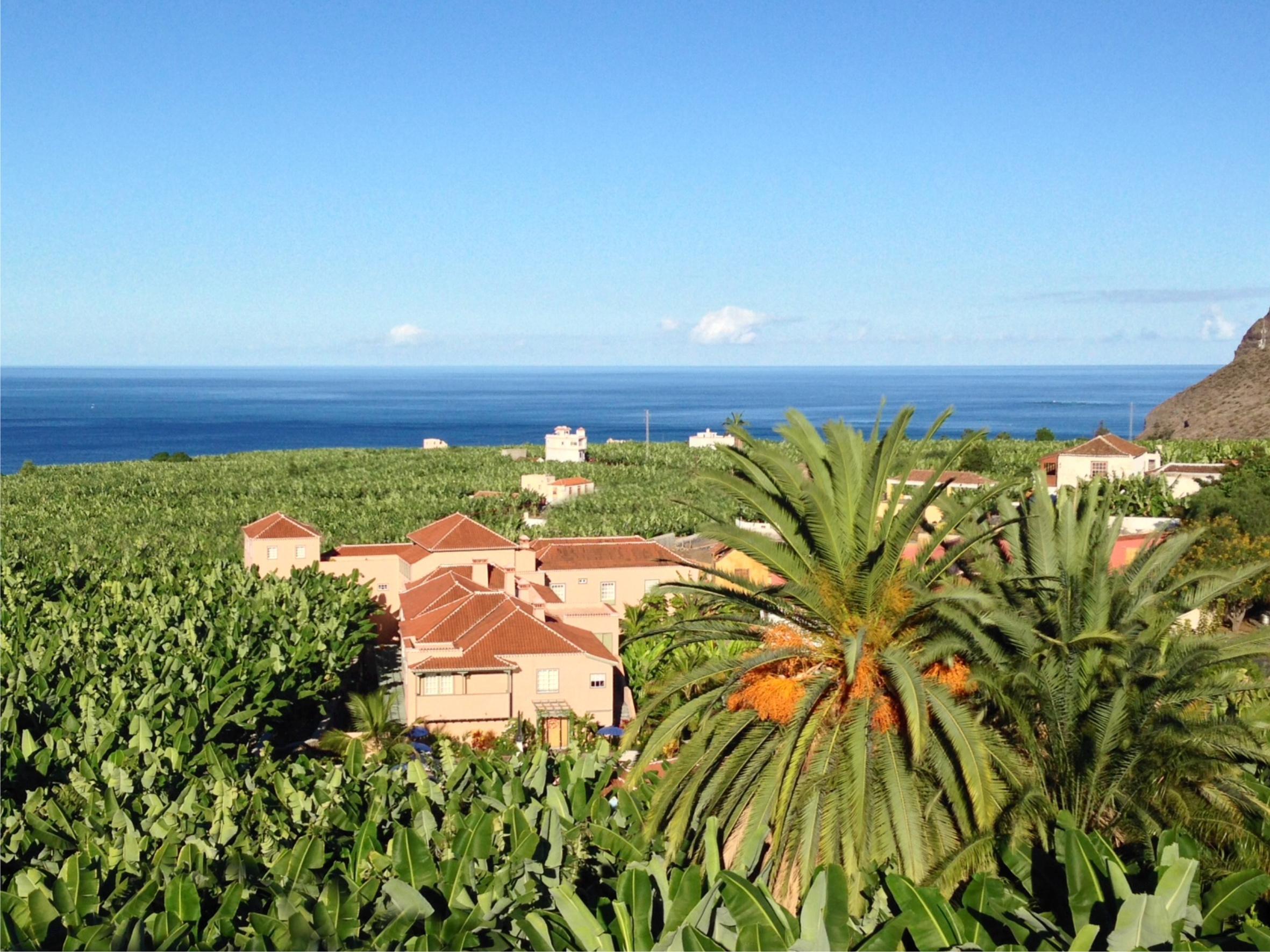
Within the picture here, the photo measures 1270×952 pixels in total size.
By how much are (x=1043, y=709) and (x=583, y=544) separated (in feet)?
92.7

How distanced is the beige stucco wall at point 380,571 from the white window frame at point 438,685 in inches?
528

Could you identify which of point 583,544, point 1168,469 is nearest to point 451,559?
point 583,544

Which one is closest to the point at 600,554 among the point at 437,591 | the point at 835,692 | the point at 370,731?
the point at 437,591

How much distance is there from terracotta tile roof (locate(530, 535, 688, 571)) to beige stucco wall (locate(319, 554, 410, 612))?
493 cm

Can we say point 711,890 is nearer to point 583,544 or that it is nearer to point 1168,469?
point 583,544

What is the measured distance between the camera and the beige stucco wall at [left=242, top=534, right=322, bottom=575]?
40.3m

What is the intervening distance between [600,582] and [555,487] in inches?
1479

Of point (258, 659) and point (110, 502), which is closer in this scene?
point (258, 659)

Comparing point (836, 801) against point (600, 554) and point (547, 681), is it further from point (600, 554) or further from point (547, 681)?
point (600, 554)

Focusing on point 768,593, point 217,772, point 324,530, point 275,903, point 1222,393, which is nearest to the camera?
point 275,903

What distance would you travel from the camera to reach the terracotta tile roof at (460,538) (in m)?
38.3

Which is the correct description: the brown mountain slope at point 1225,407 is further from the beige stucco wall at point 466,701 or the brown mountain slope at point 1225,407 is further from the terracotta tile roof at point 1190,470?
the beige stucco wall at point 466,701

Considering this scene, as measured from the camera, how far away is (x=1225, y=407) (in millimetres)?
101938

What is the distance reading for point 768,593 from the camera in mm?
11812
